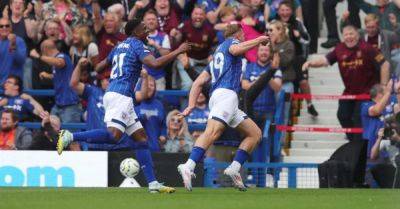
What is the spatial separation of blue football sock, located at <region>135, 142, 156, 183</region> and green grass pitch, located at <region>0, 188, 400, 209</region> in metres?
0.25

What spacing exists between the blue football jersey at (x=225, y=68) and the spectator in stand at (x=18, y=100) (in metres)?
5.83

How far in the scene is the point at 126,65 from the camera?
1552 centimetres

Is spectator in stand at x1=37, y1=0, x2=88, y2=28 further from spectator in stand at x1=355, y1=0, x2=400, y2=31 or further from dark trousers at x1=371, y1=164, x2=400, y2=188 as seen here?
dark trousers at x1=371, y1=164, x2=400, y2=188

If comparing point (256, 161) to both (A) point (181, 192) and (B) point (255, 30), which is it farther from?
(A) point (181, 192)

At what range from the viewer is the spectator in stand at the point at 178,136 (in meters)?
19.8

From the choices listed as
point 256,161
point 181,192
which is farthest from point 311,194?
point 256,161

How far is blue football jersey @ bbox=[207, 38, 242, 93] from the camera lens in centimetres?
1558

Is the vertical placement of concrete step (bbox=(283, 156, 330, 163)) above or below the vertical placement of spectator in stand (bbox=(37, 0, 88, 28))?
below

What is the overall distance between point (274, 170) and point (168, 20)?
4.44 m

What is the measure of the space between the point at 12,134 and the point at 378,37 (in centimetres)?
661

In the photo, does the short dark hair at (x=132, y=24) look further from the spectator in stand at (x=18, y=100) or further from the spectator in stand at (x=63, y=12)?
the spectator in stand at (x=63, y=12)

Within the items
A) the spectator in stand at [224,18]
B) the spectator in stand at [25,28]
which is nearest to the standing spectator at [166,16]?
the spectator in stand at [224,18]

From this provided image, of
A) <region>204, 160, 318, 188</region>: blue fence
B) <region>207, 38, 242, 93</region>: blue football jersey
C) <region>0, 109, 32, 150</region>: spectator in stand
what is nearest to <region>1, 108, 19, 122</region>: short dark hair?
<region>0, 109, 32, 150</region>: spectator in stand

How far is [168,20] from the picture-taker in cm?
2198
